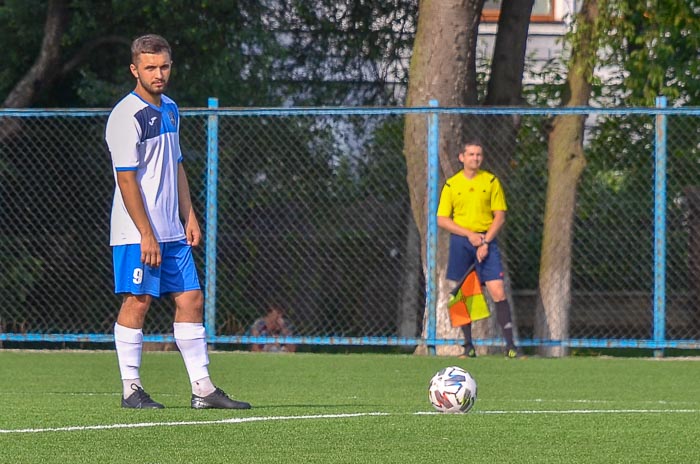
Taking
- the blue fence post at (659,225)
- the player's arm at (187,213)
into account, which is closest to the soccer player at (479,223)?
the blue fence post at (659,225)

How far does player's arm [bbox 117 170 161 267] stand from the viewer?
7141mm

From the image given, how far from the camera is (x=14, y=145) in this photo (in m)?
14.8

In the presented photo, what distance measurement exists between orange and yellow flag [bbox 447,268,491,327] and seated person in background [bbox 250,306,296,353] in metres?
2.83

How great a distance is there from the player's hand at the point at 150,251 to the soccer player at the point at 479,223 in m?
5.99

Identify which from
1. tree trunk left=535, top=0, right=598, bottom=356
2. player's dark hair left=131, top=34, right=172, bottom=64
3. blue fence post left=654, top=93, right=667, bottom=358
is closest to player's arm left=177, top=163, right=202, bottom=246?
player's dark hair left=131, top=34, right=172, bottom=64

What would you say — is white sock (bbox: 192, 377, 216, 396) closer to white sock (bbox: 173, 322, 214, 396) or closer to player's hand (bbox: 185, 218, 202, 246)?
white sock (bbox: 173, 322, 214, 396)

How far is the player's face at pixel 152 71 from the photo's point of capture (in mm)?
7234

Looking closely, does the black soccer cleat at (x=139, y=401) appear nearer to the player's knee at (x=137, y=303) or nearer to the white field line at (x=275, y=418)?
the player's knee at (x=137, y=303)

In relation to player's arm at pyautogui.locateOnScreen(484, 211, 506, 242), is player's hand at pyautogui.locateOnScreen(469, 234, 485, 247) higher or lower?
lower

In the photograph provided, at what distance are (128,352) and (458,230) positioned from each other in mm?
5866

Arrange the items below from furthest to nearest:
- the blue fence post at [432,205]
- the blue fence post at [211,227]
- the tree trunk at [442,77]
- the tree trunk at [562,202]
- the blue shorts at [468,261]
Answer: the tree trunk at [562,202]
the tree trunk at [442,77]
the blue fence post at [211,227]
the blue fence post at [432,205]
the blue shorts at [468,261]

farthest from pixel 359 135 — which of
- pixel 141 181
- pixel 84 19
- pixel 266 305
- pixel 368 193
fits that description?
pixel 141 181

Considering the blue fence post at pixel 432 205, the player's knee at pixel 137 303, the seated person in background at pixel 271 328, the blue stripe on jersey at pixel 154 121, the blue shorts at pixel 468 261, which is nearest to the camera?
the blue stripe on jersey at pixel 154 121

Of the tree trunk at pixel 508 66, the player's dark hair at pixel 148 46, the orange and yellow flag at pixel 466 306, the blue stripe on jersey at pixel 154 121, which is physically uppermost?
the tree trunk at pixel 508 66
